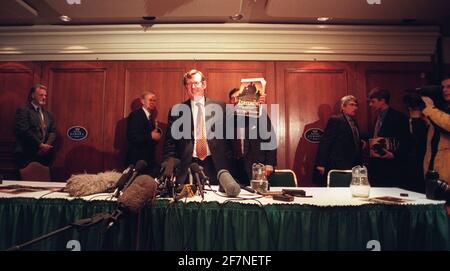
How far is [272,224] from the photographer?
155cm

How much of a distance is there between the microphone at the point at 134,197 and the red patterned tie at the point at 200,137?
4.35ft

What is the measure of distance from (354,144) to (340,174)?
1104 millimetres

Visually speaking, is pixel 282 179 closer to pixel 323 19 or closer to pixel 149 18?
pixel 323 19

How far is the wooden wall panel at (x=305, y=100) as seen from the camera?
4.38 metres

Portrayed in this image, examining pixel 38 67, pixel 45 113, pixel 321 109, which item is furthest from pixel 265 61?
pixel 38 67

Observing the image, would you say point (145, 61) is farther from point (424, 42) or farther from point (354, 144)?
point (424, 42)

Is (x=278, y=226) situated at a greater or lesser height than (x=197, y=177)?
lesser

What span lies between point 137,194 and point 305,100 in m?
3.73

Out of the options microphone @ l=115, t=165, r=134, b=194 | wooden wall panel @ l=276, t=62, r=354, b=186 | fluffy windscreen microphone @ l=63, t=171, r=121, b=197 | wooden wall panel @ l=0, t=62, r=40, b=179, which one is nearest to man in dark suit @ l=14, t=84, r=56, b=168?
wooden wall panel @ l=0, t=62, r=40, b=179

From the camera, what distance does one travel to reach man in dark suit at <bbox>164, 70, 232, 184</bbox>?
2.64 metres

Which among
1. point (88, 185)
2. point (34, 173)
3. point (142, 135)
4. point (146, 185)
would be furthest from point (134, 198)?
point (142, 135)

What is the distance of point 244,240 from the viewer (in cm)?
157

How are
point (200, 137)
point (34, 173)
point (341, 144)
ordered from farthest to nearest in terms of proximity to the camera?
point (341, 144) < point (200, 137) < point (34, 173)

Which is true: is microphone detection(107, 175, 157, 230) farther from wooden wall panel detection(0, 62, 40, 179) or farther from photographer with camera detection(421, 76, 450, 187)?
wooden wall panel detection(0, 62, 40, 179)
